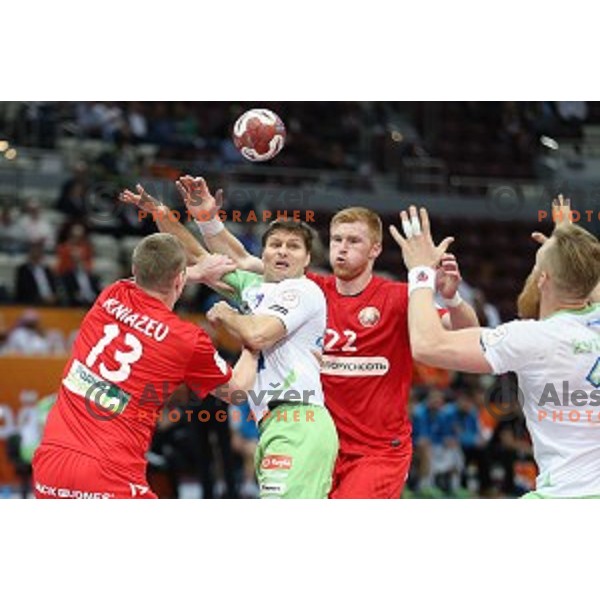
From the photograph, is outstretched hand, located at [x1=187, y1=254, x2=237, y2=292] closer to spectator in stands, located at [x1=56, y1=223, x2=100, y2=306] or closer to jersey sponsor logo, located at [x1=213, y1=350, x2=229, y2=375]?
jersey sponsor logo, located at [x1=213, y1=350, x2=229, y2=375]

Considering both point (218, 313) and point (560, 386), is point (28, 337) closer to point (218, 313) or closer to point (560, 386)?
point (218, 313)

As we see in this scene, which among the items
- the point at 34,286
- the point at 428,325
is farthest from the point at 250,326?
the point at 34,286

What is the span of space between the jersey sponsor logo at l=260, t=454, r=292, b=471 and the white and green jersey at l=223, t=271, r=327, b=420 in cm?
34

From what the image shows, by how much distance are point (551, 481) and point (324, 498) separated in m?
1.65

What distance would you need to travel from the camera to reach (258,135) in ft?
30.5

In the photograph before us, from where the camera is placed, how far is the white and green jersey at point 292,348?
8156 mm

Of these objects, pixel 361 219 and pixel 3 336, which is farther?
pixel 3 336

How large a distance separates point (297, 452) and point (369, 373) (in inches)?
35.4

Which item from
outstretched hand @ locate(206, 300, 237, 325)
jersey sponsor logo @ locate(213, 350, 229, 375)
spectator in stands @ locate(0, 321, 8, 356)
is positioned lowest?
spectator in stands @ locate(0, 321, 8, 356)

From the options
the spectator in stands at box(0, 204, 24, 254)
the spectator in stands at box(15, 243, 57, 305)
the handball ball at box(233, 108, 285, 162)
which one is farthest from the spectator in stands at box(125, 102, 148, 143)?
the handball ball at box(233, 108, 285, 162)

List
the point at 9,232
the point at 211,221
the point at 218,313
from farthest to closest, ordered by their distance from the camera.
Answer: the point at 9,232 → the point at 211,221 → the point at 218,313

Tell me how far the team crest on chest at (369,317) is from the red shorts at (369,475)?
85 centimetres

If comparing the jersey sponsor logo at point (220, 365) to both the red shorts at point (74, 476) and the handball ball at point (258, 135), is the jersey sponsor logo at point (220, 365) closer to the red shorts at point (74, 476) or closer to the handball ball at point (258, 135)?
the red shorts at point (74, 476)

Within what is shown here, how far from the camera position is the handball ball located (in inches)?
366
